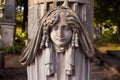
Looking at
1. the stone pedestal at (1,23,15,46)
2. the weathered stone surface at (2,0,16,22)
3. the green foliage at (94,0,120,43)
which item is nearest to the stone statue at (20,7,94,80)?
the stone pedestal at (1,23,15,46)

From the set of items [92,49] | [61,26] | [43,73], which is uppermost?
[61,26]

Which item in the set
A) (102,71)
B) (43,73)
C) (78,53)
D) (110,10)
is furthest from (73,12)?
(110,10)

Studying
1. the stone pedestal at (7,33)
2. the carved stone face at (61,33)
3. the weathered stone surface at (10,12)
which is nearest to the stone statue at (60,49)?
the carved stone face at (61,33)

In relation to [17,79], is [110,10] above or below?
above

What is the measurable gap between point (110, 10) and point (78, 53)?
21003mm

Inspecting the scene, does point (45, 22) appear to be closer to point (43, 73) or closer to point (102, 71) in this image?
point (43, 73)

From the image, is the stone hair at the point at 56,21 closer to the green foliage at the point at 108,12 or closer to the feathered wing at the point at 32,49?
the feathered wing at the point at 32,49

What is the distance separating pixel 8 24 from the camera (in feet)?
61.6

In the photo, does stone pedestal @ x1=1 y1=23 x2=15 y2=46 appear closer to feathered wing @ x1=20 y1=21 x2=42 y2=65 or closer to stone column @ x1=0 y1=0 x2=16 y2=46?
stone column @ x1=0 y1=0 x2=16 y2=46

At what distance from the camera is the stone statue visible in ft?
Answer: 13.4

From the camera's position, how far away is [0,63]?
1235 cm

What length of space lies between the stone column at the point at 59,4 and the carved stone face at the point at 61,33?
0.17 meters

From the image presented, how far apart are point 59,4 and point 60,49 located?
0.50m

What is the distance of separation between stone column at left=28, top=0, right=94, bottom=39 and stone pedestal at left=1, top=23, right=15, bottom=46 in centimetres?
1418
